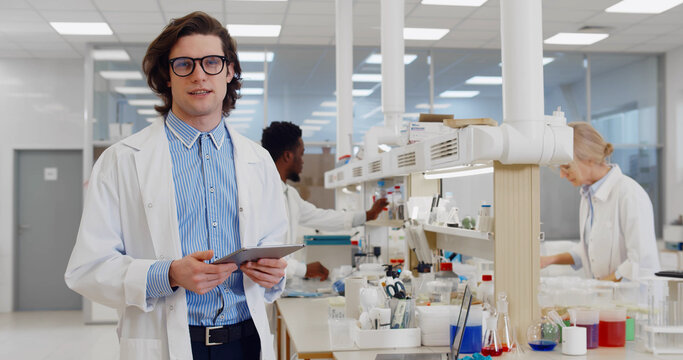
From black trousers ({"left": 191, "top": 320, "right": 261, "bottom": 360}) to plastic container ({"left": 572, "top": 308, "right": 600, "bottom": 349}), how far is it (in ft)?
3.78

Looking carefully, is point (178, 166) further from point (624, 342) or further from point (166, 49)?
point (624, 342)

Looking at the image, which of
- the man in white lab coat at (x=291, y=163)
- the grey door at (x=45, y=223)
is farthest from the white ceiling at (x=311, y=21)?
the man in white lab coat at (x=291, y=163)

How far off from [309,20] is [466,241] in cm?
411

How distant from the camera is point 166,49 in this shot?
5.81 ft

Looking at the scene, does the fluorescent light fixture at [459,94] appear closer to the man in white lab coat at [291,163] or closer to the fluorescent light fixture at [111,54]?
the man in white lab coat at [291,163]

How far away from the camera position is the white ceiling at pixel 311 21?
5902 mm

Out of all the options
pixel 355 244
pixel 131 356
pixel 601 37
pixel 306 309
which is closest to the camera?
pixel 131 356

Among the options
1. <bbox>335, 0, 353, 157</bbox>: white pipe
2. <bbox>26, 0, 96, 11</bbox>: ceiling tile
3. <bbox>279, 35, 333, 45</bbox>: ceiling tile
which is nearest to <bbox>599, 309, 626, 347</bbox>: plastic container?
<bbox>335, 0, 353, 157</bbox>: white pipe

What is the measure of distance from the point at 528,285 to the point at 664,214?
255 inches

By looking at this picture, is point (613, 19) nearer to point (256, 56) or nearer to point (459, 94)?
point (459, 94)

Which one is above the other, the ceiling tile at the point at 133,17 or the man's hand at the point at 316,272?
the ceiling tile at the point at 133,17

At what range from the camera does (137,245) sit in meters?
1.71

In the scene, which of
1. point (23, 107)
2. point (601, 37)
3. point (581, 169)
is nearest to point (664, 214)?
point (601, 37)

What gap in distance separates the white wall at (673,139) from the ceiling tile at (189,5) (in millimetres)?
5468
